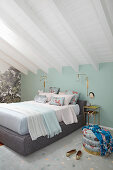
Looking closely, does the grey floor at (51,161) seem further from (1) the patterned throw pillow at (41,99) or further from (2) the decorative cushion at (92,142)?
(1) the patterned throw pillow at (41,99)

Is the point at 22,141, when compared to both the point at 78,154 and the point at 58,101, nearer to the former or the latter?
the point at 78,154

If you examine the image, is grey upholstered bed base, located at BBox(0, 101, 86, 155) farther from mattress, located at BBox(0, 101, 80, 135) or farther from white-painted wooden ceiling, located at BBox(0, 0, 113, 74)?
white-painted wooden ceiling, located at BBox(0, 0, 113, 74)

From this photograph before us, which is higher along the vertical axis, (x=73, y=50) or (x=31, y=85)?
(x=73, y=50)

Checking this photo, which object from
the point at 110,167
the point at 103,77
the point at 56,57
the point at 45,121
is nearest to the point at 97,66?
the point at 103,77

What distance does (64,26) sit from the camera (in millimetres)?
2652

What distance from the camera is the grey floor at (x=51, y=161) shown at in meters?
2.06

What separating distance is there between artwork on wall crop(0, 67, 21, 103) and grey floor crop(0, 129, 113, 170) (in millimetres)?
3539

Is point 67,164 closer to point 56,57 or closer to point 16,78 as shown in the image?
point 56,57

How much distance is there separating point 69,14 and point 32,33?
1093 millimetres

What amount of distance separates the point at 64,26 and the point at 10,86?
4.33 meters

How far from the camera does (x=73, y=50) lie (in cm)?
370

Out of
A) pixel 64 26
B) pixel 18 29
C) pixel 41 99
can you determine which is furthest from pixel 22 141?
pixel 18 29

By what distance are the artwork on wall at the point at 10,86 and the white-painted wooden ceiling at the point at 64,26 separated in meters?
2.24

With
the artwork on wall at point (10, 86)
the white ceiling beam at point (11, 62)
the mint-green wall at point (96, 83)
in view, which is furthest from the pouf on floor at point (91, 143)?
the artwork on wall at point (10, 86)
